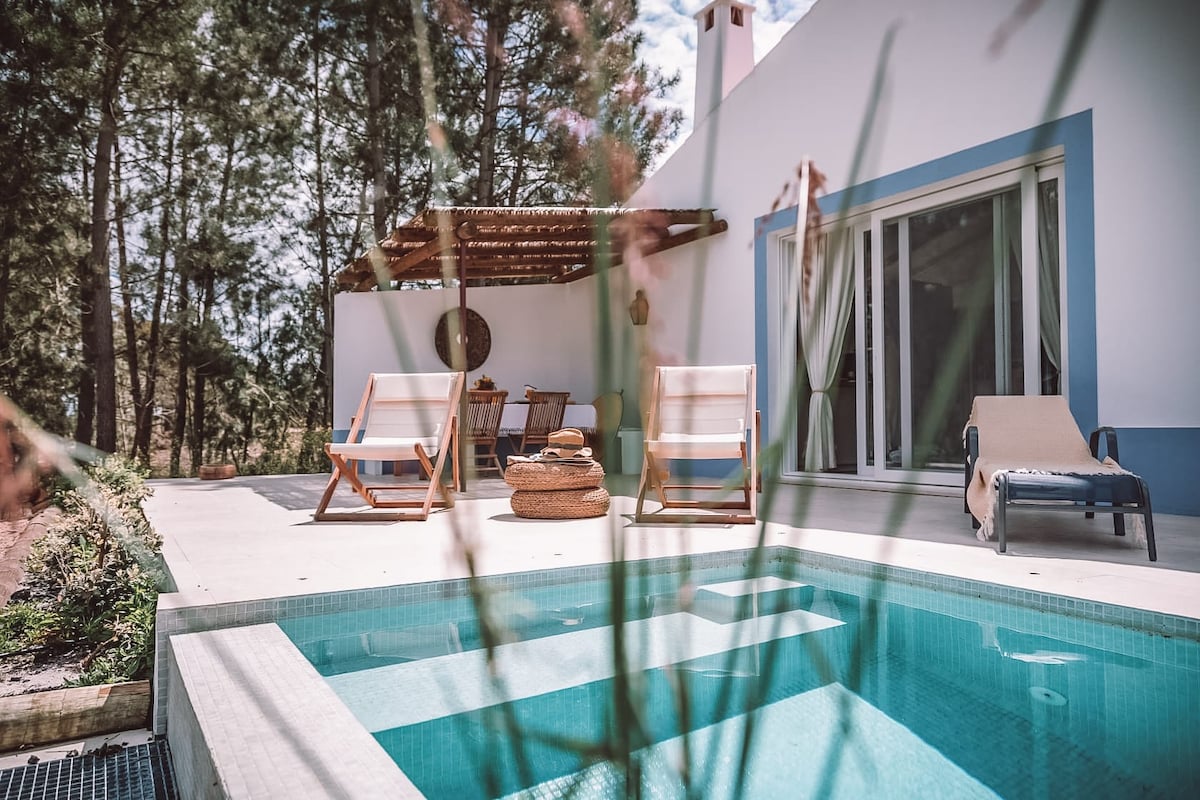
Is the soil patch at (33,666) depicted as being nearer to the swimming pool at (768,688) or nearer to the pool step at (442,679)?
the swimming pool at (768,688)

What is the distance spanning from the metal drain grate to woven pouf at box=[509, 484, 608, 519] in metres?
2.89

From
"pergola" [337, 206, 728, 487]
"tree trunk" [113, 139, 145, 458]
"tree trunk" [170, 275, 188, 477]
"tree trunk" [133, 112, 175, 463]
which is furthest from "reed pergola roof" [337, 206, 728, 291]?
"tree trunk" [113, 139, 145, 458]

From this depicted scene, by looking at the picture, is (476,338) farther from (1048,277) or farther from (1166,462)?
(1166,462)

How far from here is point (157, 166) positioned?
12.3 meters

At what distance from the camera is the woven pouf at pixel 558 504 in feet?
15.6

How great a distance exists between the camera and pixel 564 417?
339 inches

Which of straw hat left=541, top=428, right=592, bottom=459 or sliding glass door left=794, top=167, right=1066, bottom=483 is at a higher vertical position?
sliding glass door left=794, top=167, right=1066, bottom=483

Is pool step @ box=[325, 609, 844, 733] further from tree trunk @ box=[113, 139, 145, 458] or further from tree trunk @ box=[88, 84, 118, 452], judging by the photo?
tree trunk @ box=[113, 139, 145, 458]

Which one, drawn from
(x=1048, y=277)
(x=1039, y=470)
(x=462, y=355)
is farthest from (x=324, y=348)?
(x=462, y=355)

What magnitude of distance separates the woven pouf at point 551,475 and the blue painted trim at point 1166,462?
2.95m

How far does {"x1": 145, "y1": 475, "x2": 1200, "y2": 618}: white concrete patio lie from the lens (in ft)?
8.96

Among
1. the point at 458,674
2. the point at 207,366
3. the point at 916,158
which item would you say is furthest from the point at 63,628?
the point at 207,366

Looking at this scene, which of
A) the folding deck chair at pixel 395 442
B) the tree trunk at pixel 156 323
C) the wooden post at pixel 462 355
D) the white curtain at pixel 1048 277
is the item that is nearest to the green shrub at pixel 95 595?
the folding deck chair at pixel 395 442

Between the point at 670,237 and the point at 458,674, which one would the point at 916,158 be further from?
the point at 458,674
